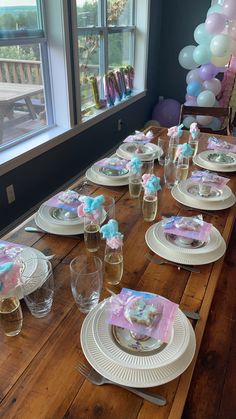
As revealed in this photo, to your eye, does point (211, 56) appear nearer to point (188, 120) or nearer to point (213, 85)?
point (213, 85)

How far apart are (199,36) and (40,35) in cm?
177

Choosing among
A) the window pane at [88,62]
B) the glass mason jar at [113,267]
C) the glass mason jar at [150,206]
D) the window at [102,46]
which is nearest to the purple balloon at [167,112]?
the window at [102,46]

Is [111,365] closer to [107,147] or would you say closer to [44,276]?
[44,276]

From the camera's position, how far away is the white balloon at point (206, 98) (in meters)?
3.38

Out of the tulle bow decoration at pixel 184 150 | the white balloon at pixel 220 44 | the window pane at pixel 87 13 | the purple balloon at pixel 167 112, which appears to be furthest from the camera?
the purple balloon at pixel 167 112

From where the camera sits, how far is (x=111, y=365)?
69 cm

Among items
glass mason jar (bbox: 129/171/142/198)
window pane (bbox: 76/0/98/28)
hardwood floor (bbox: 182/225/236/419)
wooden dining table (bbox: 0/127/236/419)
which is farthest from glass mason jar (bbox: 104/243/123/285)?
window pane (bbox: 76/0/98/28)

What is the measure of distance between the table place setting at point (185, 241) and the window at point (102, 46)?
2.10 m

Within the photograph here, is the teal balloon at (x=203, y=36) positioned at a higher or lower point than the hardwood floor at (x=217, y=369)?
higher

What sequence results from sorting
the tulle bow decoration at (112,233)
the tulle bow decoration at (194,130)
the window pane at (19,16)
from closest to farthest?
the tulle bow decoration at (112,233) → the tulle bow decoration at (194,130) → the window pane at (19,16)

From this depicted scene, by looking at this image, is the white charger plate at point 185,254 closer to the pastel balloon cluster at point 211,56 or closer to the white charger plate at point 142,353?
the white charger plate at point 142,353

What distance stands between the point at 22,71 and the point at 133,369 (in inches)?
86.6

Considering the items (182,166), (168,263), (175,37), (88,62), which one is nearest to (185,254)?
(168,263)

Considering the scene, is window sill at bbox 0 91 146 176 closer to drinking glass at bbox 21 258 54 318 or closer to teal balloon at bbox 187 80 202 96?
teal balloon at bbox 187 80 202 96
